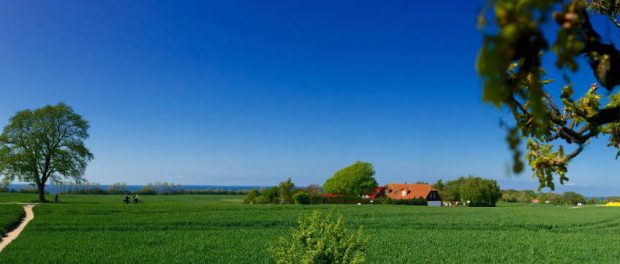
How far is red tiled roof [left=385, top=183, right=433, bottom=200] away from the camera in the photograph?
84.1m

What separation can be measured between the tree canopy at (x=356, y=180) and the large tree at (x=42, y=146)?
4664cm

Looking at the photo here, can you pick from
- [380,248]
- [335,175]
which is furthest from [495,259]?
[335,175]

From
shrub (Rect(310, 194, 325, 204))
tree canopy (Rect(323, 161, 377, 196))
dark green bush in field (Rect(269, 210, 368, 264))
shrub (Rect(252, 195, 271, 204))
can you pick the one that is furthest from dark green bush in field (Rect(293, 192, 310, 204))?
dark green bush in field (Rect(269, 210, 368, 264))

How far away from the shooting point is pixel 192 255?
61.0 ft

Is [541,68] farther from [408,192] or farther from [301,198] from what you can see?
[408,192]

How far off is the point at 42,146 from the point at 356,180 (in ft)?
174

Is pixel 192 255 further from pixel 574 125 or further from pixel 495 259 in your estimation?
pixel 574 125

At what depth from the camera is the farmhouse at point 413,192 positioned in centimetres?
8328

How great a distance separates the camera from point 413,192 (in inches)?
3366

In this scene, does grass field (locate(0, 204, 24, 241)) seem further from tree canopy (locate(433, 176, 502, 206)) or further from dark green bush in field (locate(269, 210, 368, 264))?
tree canopy (locate(433, 176, 502, 206))

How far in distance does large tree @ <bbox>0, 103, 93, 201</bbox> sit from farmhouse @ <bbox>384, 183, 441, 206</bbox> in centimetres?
5419

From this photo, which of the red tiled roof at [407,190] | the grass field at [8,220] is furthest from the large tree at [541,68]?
the red tiled roof at [407,190]

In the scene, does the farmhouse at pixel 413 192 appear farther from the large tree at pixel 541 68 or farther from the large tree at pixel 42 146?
the large tree at pixel 541 68

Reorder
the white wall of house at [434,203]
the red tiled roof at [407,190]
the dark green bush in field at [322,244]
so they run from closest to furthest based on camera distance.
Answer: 1. the dark green bush in field at [322,244]
2. the white wall of house at [434,203]
3. the red tiled roof at [407,190]
